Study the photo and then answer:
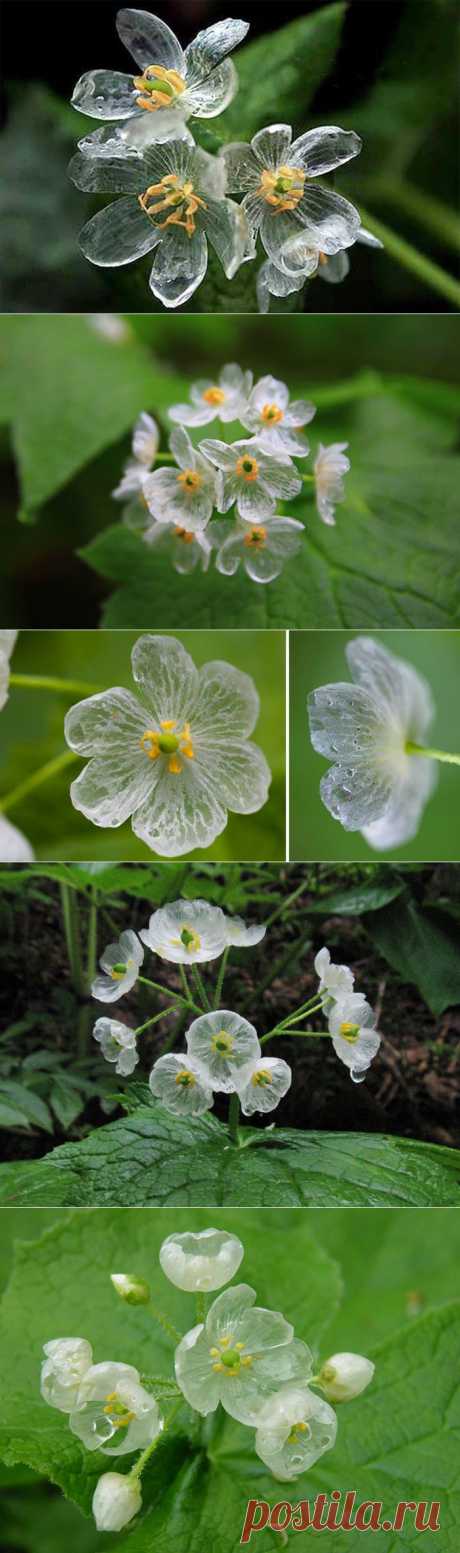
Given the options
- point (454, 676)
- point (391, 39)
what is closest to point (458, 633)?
point (454, 676)

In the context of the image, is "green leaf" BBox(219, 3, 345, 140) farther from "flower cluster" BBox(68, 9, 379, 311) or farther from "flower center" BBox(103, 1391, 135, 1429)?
"flower center" BBox(103, 1391, 135, 1429)

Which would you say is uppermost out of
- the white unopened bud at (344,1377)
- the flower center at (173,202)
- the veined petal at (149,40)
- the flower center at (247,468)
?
the veined petal at (149,40)

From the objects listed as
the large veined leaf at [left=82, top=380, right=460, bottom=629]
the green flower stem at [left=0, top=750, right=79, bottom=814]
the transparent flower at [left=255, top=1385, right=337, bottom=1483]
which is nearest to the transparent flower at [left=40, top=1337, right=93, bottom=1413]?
the transparent flower at [left=255, top=1385, right=337, bottom=1483]

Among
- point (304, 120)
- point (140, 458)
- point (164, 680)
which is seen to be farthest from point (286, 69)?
point (164, 680)

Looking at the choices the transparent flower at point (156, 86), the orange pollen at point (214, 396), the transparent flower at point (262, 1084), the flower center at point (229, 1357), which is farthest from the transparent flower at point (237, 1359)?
the transparent flower at point (156, 86)

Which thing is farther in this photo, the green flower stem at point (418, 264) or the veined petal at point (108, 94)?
the green flower stem at point (418, 264)

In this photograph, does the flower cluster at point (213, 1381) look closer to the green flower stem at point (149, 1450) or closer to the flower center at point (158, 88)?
the green flower stem at point (149, 1450)
